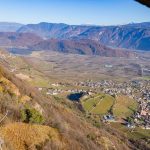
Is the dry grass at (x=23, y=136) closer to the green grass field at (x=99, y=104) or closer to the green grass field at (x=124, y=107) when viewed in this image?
the green grass field at (x=99, y=104)

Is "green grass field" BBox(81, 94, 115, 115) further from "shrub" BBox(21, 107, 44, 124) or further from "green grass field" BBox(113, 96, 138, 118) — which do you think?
"shrub" BBox(21, 107, 44, 124)

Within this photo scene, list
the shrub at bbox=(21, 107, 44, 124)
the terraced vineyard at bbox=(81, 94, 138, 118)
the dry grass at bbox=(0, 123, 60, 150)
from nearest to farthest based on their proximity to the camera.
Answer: the dry grass at bbox=(0, 123, 60, 150)
the shrub at bbox=(21, 107, 44, 124)
the terraced vineyard at bbox=(81, 94, 138, 118)

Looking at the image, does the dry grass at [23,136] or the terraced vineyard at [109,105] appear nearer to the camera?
the dry grass at [23,136]

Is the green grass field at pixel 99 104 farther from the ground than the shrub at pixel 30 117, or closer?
closer

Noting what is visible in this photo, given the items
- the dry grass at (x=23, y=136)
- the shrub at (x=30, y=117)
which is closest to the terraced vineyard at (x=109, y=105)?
the shrub at (x=30, y=117)

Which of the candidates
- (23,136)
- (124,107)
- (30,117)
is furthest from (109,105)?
(23,136)

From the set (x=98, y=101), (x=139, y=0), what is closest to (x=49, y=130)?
(x=139, y=0)

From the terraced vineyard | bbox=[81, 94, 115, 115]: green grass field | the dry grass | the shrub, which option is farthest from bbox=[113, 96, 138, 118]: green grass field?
the dry grass

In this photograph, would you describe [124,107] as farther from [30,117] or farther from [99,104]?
[30,117]

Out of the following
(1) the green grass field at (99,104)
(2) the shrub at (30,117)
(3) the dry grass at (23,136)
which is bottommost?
(1) the green grass field at (99,104)
